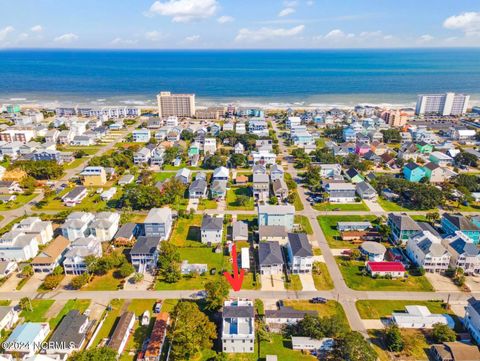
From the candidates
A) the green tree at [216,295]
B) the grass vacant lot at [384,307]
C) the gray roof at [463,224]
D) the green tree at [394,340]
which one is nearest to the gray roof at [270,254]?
the green tree at [216,295]

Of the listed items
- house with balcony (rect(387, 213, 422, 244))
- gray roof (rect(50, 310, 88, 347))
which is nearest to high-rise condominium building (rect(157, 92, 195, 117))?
house with balcony (rect(387, 213, 422, 244))

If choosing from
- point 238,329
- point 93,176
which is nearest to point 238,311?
point 238,329

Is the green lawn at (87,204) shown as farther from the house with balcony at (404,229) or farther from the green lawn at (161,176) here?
the house with balcony at (404,229)

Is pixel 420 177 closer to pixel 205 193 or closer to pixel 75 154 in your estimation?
pixel 205 193

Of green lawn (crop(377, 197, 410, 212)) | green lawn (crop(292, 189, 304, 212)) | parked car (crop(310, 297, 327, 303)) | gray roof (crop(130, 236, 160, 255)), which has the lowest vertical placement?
parked car (crop(310, 297, 327, 303))

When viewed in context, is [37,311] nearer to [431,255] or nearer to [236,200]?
[236,200]

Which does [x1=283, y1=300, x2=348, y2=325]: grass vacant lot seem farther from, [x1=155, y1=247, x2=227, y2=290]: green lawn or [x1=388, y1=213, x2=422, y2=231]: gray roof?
[x1=388, y1=213, x2=422, y2=231]: gray roof
